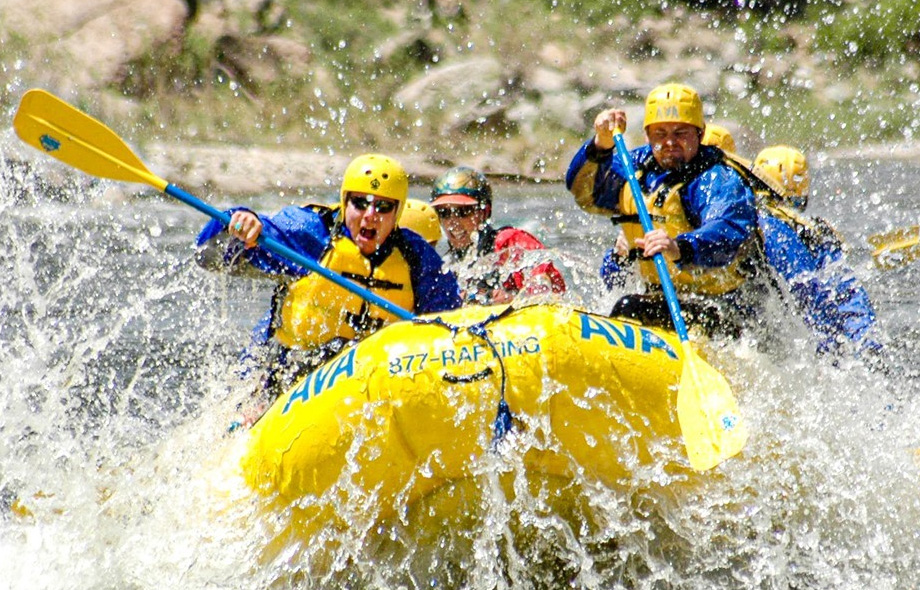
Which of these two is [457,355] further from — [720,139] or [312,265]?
[720,139]

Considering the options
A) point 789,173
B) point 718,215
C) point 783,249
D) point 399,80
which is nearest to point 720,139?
point 789,173

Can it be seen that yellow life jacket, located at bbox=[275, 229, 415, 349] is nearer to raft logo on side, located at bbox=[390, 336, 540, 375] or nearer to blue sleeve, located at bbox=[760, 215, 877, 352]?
raft logo on side, located at bbox=[390, 336, 540, 375]

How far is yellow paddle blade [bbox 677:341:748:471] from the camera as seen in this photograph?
12.3ft

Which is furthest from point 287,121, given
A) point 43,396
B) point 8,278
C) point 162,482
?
point 162,482

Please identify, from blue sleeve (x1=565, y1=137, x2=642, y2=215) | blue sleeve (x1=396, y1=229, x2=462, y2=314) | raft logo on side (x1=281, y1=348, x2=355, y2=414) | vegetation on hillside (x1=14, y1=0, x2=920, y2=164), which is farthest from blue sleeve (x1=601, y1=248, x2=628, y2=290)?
vegetation on hillside (x1=14, y1=0, x2=920, y2=164)

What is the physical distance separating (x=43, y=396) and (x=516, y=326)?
4004mm

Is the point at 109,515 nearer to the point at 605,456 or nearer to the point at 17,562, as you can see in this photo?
the point at 17,562

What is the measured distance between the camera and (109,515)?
4562 millimetres

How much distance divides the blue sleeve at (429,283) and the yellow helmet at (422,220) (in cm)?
126

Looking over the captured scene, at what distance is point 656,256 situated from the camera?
465cm

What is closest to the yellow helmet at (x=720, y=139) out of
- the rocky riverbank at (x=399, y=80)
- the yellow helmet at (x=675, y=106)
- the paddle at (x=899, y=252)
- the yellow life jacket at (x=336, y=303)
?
the paddle at (x=899, y=252)

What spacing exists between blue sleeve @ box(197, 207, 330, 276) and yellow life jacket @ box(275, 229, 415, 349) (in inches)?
3.0

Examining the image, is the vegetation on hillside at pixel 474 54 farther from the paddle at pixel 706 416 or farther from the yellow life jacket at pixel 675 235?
the paddle at pixel 706 416

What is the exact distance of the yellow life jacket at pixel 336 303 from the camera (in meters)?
4.77
